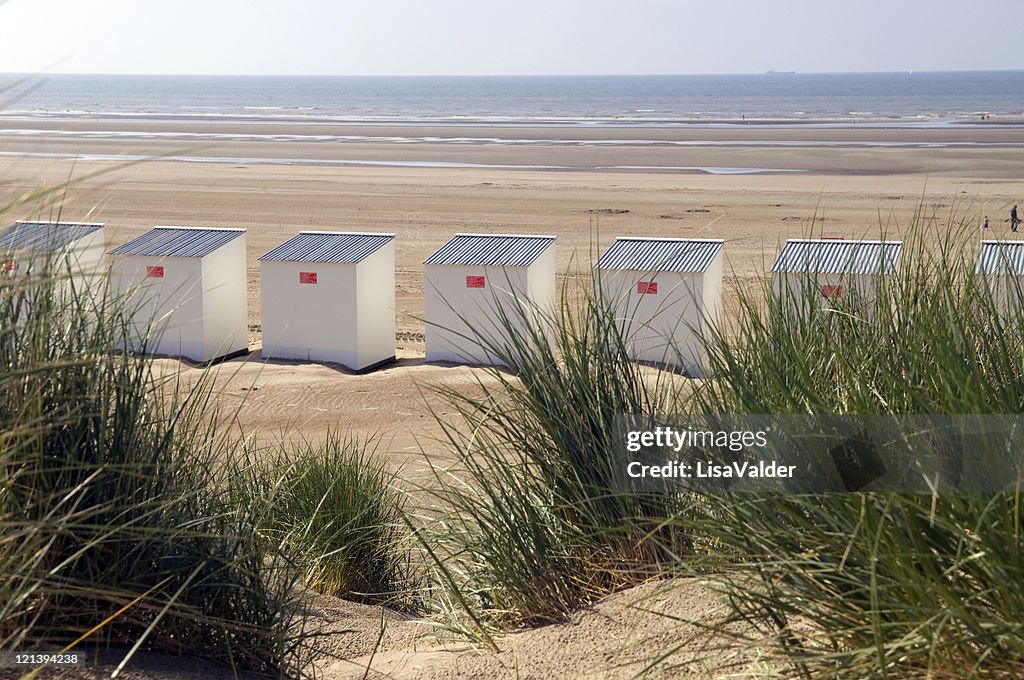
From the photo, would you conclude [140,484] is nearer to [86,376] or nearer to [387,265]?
[86,376]

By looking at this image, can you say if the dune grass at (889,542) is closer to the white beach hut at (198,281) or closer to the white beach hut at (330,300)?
the white beach hut at (330,300)

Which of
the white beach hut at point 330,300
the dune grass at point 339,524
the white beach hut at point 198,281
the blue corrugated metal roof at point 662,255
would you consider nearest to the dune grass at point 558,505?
the dune grass at point 339,524

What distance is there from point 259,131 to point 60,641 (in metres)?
58.2

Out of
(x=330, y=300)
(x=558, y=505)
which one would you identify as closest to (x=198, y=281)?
(x=330, y=300)

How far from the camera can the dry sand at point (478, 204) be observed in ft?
12.9

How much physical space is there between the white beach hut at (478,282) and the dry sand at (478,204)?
0.36 metres

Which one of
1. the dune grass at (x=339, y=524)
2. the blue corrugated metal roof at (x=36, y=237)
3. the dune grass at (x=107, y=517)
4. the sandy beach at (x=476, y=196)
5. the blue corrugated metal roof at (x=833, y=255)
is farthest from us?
the sandy beach at (x=476, y=196)

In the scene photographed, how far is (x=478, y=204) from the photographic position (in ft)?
83.3

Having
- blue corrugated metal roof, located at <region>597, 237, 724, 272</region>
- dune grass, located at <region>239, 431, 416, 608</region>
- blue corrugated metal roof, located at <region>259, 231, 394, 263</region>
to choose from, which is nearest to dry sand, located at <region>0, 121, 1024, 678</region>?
dune grass, located at <region>239, 431, 416, 608</region>

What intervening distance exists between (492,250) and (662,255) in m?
1.73

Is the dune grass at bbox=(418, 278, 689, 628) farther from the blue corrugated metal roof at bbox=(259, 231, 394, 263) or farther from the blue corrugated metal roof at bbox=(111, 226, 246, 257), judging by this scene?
the blue corrugated metal roof at bbox=(111, 226, 246, 257)

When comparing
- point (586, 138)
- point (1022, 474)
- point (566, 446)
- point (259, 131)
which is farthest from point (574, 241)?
point (259, 131)

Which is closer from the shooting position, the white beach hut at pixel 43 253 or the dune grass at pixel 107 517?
the white beach hut at pixel 43 253

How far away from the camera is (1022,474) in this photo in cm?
279
